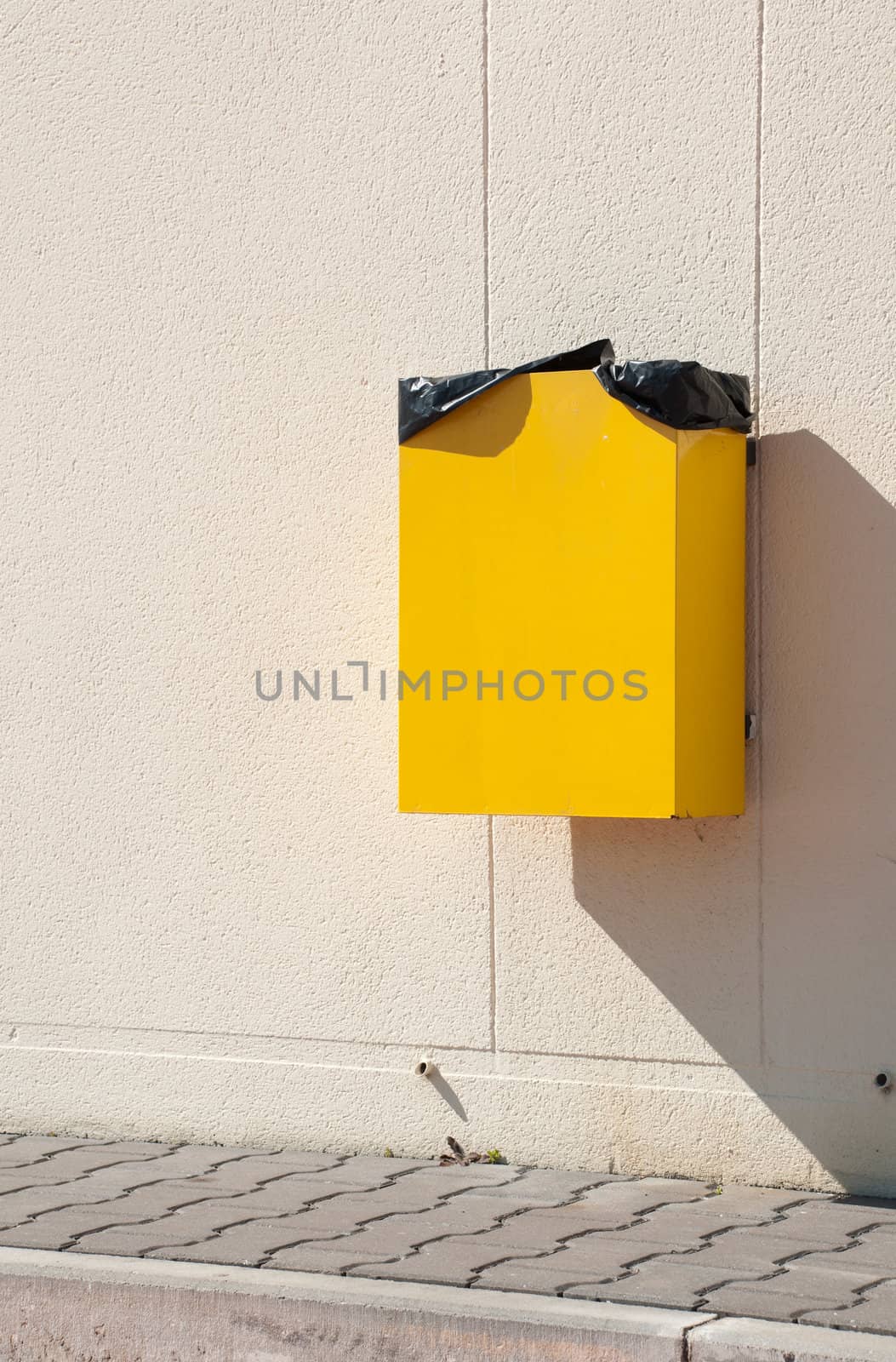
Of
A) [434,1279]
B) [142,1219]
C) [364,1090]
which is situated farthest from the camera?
[364,1090]

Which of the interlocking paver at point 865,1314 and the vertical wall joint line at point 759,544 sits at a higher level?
the vertical wall joint line at point 759,544

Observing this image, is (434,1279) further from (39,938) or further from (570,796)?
(39,938)

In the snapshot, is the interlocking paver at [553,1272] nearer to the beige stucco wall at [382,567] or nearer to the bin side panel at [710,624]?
the beige stucco wall at [382,567]

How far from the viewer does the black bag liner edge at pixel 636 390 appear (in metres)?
4.33

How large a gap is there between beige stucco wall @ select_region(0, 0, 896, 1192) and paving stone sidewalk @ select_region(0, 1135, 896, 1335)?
0.71ft

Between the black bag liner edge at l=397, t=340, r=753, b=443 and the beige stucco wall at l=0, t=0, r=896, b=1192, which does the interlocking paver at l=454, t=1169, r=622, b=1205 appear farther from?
the black bag liner edge at l=397, t=340, r=753, b=443

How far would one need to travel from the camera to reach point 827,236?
463 centimetres

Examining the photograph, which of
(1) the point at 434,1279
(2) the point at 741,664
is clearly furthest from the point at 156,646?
(1) the point at 434,1279

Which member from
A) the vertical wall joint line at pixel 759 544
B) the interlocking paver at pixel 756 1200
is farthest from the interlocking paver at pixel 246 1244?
the vertical wall joint line at pixel 759 544

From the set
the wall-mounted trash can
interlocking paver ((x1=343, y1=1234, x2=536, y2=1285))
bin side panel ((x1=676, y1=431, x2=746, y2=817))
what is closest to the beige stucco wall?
bin side panel ((x1=676, y1=431, x2=746, y2=817))

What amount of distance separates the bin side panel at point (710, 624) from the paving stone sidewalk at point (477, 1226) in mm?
1074

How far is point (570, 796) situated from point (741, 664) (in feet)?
2.12

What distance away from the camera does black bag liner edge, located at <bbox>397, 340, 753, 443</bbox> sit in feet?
14.2

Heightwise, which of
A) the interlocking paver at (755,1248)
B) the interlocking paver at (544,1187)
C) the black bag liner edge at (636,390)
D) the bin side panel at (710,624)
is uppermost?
the black bag liner edge at (636,390)
